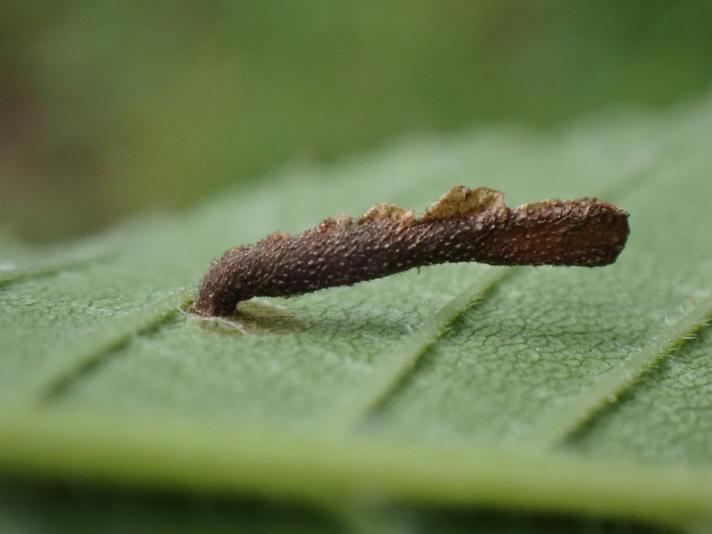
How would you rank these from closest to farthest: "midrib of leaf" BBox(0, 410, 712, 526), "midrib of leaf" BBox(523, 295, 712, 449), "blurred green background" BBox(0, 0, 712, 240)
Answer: "midrib of leaf" BBox(0, 410, 712, 526), "midrib of leaf" BBox(523, 295, 712, 449), "blurred green background" BBox(0, 0, 712, 240)

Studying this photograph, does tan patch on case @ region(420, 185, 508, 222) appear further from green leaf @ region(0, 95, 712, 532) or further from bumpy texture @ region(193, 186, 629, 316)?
green leaf @ region(0, 95, 712, 532)

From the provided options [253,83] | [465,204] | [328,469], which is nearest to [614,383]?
[465,204]

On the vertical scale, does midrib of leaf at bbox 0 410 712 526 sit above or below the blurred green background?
below

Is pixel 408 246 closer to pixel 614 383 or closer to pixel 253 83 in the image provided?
pixel 614 383

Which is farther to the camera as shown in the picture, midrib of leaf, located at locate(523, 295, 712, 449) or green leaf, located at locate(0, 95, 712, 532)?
midrib of leaf, located at locate(523, 295, 712, 449)

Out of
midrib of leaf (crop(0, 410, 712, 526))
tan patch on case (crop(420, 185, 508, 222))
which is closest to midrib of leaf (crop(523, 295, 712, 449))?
midrib of leaf (crop(0, 410, 712, 526))
